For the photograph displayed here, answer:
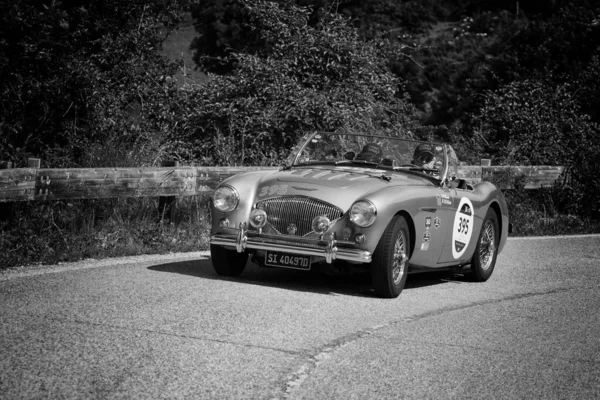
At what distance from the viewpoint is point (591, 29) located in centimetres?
2955

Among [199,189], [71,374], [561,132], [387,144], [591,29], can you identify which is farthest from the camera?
[591,29]

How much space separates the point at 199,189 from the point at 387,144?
2.91m

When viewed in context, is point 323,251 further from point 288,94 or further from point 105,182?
point 288,94

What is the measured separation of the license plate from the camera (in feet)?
27.4

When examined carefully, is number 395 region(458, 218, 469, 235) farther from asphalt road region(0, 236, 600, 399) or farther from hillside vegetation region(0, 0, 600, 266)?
hillside vegetation region(0, 0, 600, 266)

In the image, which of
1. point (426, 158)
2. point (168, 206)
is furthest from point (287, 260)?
point (168, 206)

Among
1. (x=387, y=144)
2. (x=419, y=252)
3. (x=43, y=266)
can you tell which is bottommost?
(x=43, y=266)

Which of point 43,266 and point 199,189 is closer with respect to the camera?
point 43,266

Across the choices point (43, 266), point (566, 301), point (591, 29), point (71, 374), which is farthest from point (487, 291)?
point (591, 29)

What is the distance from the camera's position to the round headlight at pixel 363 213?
320 inches

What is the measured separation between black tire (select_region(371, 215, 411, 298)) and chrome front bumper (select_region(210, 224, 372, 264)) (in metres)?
0.15

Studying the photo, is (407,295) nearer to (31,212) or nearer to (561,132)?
(31,212)

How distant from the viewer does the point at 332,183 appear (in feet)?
28.4

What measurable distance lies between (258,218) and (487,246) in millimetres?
3001
